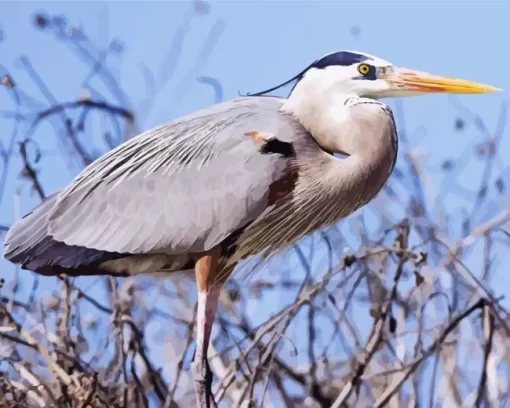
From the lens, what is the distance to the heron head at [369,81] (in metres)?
1.04

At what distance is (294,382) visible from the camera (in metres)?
1.33

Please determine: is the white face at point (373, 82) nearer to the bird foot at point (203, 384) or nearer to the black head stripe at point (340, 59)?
the black head stripe at point (340, 59)

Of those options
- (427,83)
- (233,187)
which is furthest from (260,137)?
(427,83)

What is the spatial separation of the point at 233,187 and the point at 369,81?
21 centimetres

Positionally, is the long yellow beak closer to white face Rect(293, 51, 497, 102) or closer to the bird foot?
white face Rect(293, 51, 497, 102)

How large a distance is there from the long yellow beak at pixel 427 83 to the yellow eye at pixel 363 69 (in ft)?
0.07

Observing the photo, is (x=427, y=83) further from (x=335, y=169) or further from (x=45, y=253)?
(x=45, y=253)

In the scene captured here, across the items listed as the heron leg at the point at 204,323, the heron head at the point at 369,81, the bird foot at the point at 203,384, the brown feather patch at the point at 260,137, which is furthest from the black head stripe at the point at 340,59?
the bird foot at the point at 203,384

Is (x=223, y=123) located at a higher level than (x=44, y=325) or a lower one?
higher

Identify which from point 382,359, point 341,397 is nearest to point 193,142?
Result: point 341,397

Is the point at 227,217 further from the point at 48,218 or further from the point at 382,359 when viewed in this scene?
the point at 382,359

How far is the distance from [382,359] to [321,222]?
42 centimetres

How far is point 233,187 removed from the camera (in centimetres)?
100

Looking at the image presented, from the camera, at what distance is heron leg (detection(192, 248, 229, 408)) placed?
1.04 meters
